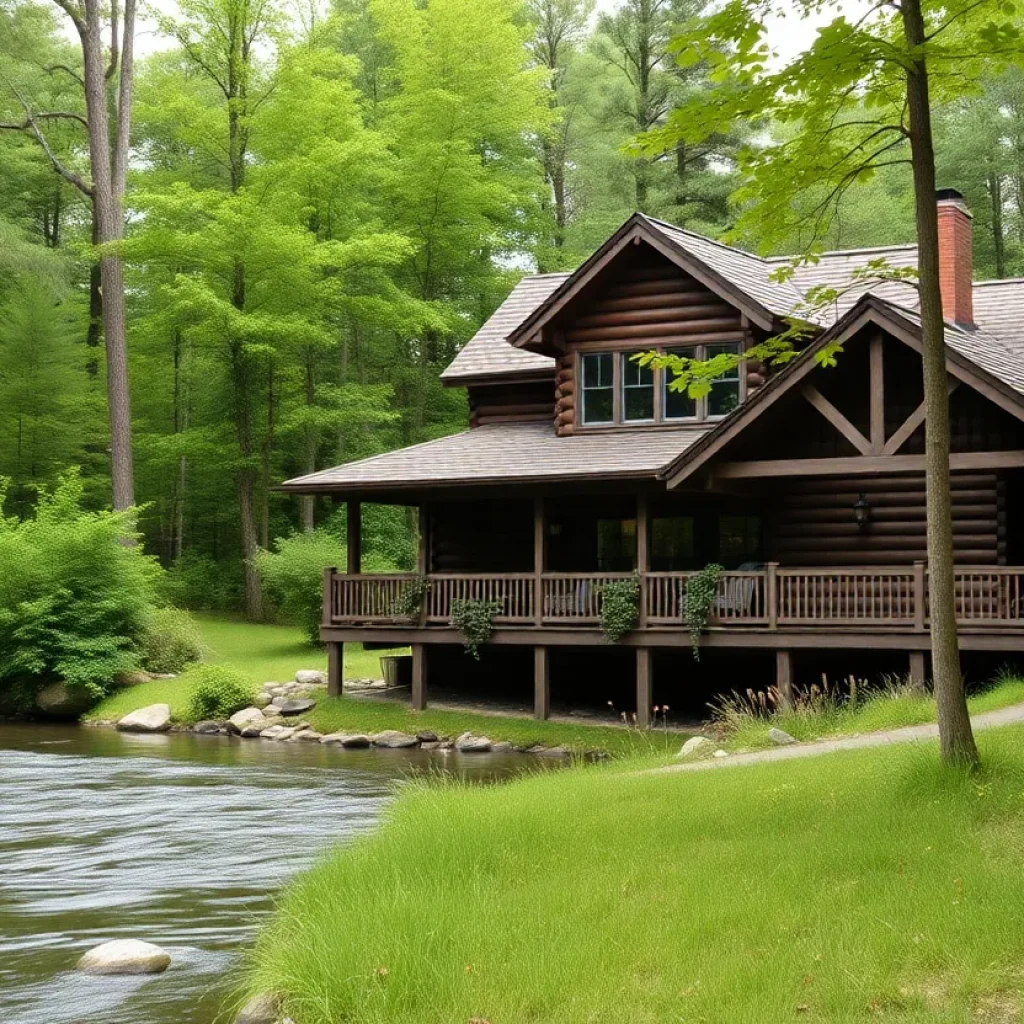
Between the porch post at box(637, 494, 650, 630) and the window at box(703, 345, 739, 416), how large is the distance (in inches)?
142

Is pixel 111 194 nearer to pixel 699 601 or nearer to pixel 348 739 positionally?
pixel 348 739

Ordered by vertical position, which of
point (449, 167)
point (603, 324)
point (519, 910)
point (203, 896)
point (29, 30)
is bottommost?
point (203, 896)

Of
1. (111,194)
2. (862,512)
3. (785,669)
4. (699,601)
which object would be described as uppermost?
(111,194)

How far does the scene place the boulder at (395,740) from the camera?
82.2ft

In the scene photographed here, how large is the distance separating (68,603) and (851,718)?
62.9 ft

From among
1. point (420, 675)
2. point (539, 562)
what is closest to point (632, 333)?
point (539, 562)

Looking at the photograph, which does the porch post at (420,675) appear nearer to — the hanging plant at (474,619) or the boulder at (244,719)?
the hanging plant at (474,619)

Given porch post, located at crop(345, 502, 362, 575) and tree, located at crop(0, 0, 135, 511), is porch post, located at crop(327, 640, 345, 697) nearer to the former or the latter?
porch post, located at crop(345, 502, 362, 575)

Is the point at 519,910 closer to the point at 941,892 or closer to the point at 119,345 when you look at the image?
the point at 941,892

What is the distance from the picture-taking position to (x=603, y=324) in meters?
28.8

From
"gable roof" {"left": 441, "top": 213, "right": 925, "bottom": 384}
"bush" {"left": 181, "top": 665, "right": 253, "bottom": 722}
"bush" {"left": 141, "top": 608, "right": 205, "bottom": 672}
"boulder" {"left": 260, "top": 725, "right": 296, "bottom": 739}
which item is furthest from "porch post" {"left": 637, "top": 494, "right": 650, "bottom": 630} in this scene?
"bush" {"left": 141, "top": 608, "right": 205, "bottom": 672}

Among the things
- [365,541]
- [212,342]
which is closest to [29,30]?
[212,342]

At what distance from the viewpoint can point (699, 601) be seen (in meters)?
24.0

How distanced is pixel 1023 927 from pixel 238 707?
22.5 meters
